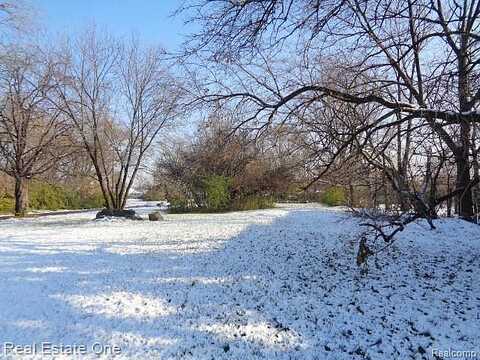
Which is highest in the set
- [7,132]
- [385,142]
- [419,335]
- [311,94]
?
[7,132]

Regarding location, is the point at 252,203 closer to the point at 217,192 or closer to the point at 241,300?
the point at 217,192

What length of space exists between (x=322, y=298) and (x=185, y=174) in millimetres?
17509

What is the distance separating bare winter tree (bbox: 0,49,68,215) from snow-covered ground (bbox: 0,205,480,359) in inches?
468

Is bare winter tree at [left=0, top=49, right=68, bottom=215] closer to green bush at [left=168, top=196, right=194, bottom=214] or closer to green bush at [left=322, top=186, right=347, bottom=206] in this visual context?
green bush at [left=168, top=196, right=194, bottom=214]

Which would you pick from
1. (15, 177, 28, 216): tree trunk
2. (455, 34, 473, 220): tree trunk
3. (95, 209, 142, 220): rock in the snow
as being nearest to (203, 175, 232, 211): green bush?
(95, 209, 142, 220): rock in the snow

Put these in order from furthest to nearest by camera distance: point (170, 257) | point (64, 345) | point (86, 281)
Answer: point (170, 257), point (86, 281), point (64, 345)

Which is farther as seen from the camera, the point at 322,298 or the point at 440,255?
the point at 440,255

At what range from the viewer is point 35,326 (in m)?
4.07

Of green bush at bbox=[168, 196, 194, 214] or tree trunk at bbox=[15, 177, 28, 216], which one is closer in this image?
tree trunk at bbox=[15, 177, 28, 216]

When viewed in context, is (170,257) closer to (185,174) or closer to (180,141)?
(185,174)

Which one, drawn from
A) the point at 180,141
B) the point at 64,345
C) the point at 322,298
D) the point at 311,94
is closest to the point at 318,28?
the point at 311,94

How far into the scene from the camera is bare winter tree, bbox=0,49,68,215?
60.4 feet

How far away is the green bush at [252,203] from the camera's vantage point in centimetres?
2202

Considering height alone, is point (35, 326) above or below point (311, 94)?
below
